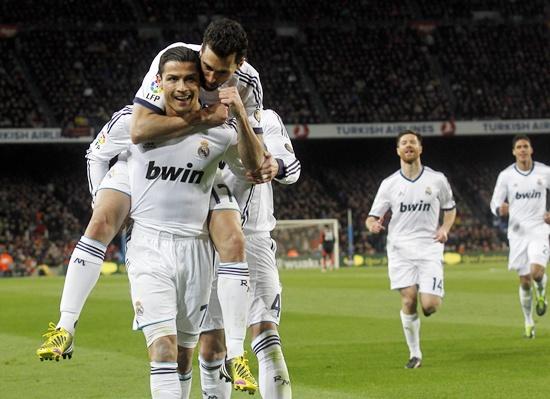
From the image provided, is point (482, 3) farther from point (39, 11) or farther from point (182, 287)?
point (182, 287)

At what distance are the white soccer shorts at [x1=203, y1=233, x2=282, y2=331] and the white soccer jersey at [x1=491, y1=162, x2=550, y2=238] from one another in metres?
8.84

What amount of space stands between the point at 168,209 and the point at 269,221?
4.60ft

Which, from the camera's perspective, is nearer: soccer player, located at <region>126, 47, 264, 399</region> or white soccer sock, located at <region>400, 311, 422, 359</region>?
soccer player, located at <region>126, 47, 264, 399</region>

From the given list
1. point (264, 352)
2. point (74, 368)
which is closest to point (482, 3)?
point (74, 368)

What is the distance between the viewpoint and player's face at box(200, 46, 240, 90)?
6.07 meters

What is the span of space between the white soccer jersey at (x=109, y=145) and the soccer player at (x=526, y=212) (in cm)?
952

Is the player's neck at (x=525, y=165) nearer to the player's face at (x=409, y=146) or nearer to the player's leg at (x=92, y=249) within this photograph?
the player's face at (x=409, y=146)

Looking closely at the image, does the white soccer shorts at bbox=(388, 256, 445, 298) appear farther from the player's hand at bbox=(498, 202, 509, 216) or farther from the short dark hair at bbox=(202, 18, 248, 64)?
the short dark hair at bbox=(202, 18, 248, 64)

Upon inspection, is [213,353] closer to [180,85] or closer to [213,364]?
[213,364]

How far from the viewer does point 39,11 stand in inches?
1934

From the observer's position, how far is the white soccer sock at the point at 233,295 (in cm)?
651

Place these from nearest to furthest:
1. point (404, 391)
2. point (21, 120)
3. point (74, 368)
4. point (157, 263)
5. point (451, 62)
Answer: point (157, 263) → point (404, 391) → point (74, 368) → point (21, 120) → point (451, 62)

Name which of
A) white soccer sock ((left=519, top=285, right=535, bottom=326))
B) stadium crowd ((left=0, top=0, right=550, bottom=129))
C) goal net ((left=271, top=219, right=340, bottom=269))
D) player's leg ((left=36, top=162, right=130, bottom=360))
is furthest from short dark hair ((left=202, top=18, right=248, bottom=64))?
stadium crowd ((left=0, top=0, right=550, bottom=129))

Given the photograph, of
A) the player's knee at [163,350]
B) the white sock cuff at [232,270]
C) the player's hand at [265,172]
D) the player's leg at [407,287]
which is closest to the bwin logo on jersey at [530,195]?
the player's leg at [407,287]
